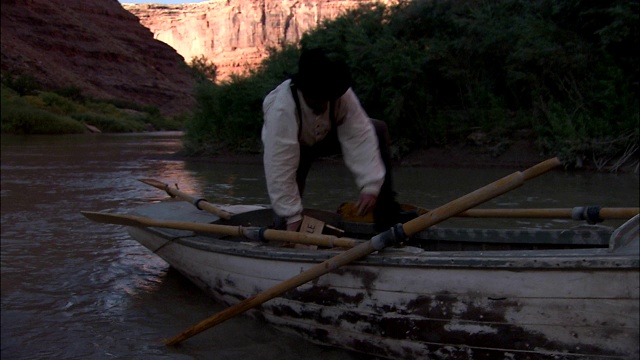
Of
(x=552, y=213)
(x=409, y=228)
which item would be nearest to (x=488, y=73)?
(x=552, y=213)

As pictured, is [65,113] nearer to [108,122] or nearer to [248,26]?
[108,122]

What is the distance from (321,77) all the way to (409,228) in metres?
0.89

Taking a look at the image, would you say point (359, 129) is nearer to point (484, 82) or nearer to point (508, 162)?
point (508, 162)

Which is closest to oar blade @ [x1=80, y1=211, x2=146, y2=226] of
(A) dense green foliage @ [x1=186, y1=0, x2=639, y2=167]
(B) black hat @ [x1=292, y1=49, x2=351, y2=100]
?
(B) black hat @ [x1=292, y1=49, x2=351, y2=100]

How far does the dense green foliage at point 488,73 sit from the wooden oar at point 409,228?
9598mm

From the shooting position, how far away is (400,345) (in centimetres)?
293

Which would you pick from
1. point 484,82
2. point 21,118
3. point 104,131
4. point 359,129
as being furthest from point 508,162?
point 104,131

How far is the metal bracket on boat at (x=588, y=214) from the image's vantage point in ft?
11.4

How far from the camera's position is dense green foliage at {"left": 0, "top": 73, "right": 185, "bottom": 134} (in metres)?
13.0

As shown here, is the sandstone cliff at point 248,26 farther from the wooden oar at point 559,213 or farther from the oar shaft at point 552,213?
the oar shaft at point 552,213

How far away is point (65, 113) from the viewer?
2852cm

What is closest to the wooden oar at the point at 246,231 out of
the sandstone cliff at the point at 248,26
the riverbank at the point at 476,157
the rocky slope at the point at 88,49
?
the rocky slope at the point at 88,49

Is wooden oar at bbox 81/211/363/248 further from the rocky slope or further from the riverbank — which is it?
the riverbank

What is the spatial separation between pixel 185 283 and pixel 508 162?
31.8ft
